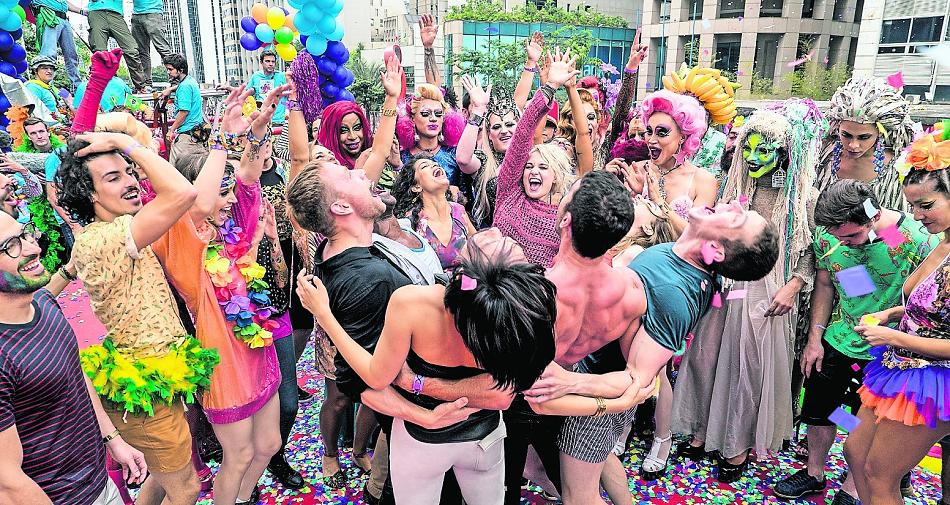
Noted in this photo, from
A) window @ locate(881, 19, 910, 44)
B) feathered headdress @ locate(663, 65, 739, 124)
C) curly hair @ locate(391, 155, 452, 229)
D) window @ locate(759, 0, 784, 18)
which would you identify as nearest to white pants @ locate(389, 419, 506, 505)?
curly hair @ locate(391, 155, 452, 229)

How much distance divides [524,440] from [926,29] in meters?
23.1

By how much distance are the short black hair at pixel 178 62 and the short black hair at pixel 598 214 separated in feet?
19.8

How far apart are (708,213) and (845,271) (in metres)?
1.05

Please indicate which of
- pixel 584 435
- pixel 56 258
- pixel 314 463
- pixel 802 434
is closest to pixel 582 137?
pixel 584 435

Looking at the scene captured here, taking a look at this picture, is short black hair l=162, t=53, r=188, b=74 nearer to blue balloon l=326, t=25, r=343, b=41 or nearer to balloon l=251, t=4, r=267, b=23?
balloon l=251, t=4, r=267, b=23

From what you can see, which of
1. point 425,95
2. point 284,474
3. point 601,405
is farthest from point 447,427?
point 425,95

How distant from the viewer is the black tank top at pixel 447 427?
1.75 m

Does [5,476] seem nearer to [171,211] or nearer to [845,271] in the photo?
[171,211]

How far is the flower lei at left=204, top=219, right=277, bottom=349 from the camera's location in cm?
232

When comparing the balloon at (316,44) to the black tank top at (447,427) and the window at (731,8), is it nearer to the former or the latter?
the black tank top at (447,427)

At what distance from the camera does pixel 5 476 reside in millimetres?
1456

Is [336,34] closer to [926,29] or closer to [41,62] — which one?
[41,62]

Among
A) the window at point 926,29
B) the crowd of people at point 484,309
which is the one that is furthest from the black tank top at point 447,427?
the window at point 926,29

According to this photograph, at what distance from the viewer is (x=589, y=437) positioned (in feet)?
6.92
